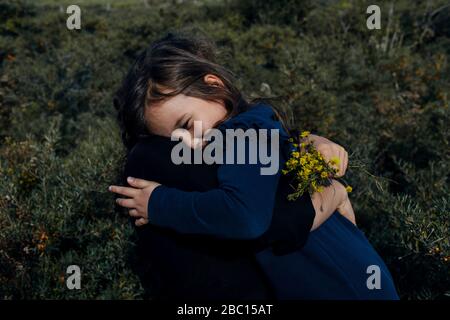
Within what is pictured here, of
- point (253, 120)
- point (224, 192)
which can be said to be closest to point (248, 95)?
point (253, 120)

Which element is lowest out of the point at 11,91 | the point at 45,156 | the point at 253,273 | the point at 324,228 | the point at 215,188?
the point at 253,273

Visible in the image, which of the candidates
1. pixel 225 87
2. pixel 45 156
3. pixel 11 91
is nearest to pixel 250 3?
pixel 11 91

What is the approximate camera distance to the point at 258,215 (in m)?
1.34

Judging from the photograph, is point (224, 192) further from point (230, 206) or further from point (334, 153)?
point (334, 153)

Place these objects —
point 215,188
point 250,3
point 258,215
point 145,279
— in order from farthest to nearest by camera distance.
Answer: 1. point 250,3
2. point 145,279
3. point 215,188
4. point 258,215

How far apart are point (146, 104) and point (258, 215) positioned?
0.60 meters

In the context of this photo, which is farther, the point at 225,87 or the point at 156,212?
the point at 225,87

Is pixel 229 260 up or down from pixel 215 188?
down

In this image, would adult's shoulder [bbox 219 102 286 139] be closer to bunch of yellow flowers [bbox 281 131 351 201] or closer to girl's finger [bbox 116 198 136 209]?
bunch of yellow flowers [bbox 281 131 351 201]

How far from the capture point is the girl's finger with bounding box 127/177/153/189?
4.97 feet

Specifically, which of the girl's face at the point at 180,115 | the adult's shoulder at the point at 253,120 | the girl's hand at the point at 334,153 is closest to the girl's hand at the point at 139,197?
the girl's face at the point at 180,115

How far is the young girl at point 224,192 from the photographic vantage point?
1355 mm
